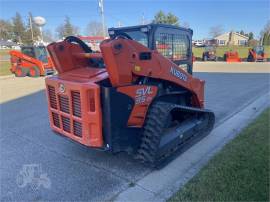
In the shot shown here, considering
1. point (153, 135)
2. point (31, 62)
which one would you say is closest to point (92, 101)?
point (153, 135)

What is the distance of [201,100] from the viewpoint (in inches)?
184

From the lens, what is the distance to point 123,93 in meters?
2.97

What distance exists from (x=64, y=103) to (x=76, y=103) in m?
0.33

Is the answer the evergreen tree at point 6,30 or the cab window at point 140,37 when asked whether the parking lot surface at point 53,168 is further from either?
the evergreen tree at point 6,30

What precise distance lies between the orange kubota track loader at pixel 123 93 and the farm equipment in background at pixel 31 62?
1190 cm

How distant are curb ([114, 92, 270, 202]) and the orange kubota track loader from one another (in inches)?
7.0

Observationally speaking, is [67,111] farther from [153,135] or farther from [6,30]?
[6,30]

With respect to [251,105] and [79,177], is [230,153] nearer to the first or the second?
[79,177]

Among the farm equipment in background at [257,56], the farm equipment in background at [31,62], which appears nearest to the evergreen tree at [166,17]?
the farm equipment in background at [257,56]

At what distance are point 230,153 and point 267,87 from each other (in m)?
7.30

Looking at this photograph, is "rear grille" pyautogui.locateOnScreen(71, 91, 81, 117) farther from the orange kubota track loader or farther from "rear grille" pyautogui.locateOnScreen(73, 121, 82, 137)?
"rear grille" pyautogui.locateOnScreen(73, 121, 82, 137)

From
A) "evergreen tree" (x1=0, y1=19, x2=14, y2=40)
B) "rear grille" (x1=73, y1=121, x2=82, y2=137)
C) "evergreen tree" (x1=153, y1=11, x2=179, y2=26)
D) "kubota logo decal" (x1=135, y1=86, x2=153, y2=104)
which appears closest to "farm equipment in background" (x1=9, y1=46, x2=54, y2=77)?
"rear grille" (x1=73, y1=121, x2=82, y2=137)

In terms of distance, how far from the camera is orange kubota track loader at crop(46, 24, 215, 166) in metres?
2.90

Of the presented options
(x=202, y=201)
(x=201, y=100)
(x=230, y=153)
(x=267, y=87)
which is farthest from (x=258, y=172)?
(x=267, y=87)
